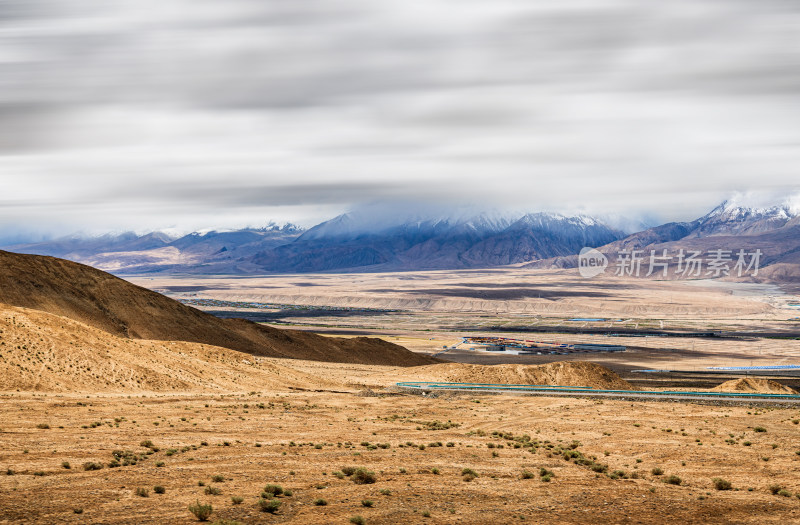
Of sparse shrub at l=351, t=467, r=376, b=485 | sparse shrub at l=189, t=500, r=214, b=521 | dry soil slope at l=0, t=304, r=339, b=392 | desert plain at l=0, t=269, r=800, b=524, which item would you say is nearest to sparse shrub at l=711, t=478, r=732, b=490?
desert plain at l=0, t=269, r=800, b=524

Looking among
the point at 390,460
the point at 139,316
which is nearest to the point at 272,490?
the point at 390,460

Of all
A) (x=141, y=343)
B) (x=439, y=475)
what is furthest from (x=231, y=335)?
(x=439, y=475)

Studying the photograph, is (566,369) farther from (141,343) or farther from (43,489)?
(43,489)

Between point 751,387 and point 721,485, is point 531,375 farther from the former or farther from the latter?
point 721,485

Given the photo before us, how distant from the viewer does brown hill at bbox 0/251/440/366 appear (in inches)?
3536

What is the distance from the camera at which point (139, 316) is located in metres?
100

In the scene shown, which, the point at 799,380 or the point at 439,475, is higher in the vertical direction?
the point at 439,475

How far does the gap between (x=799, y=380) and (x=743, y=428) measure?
64.8 meters

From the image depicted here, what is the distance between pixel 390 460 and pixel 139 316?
7667 centimetres

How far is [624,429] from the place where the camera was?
144 ft

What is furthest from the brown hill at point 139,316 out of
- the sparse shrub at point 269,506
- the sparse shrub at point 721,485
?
the sparse shrub at point 721,485

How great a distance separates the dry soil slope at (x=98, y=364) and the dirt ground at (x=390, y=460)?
5589mm

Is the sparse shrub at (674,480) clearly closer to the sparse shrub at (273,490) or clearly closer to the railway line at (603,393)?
the sparse shrub at (273,490)

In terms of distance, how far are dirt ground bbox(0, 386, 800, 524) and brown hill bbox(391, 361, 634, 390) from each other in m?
24.2
